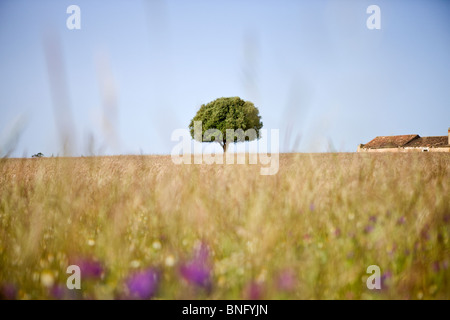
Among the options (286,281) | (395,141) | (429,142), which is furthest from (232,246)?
(395,141)

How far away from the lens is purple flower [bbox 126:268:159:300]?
1248 mm

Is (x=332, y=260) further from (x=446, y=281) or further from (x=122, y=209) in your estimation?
(x=122, y=209)

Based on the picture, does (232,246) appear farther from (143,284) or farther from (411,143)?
(411,143)

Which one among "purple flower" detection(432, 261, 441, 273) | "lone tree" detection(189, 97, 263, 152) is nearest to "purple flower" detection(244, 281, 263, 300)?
"purple flower" detection(432, 261, 441, 273)

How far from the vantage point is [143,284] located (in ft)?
4.25

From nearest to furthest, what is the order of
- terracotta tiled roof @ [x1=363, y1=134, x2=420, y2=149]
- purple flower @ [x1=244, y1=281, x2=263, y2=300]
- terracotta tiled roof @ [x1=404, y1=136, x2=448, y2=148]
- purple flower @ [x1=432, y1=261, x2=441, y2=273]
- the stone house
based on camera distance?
purple flower @ [x1=244, y1=281, x2=263, y2=300] < purple flower @ [x1=432, y1=261, x2=441, y2=273] < the stone house < terracotta tiled roof @ [x1=404, y1=136, x2=448, y2=148] < terracotta tiled roof @ [x1=363, y1=134, x2=420, y2=149]

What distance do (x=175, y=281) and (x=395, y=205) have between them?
6.70 feet

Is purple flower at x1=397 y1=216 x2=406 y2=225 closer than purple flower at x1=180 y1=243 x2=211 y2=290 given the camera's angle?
No

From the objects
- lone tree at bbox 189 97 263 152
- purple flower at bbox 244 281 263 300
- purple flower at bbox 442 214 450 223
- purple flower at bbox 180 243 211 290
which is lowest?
purple flower at bbox 244 281 263 300

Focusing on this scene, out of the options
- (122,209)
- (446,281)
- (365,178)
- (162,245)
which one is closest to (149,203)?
(122,209)

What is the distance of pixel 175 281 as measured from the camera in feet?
4.29

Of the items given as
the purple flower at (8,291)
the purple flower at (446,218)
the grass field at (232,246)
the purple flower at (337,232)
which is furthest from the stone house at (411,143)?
the purple flower at (8,291)

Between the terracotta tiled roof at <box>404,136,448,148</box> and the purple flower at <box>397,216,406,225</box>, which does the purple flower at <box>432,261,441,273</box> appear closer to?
the purple flower at <box>397,216,406,225</box>

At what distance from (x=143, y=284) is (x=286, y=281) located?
0.75 meters
